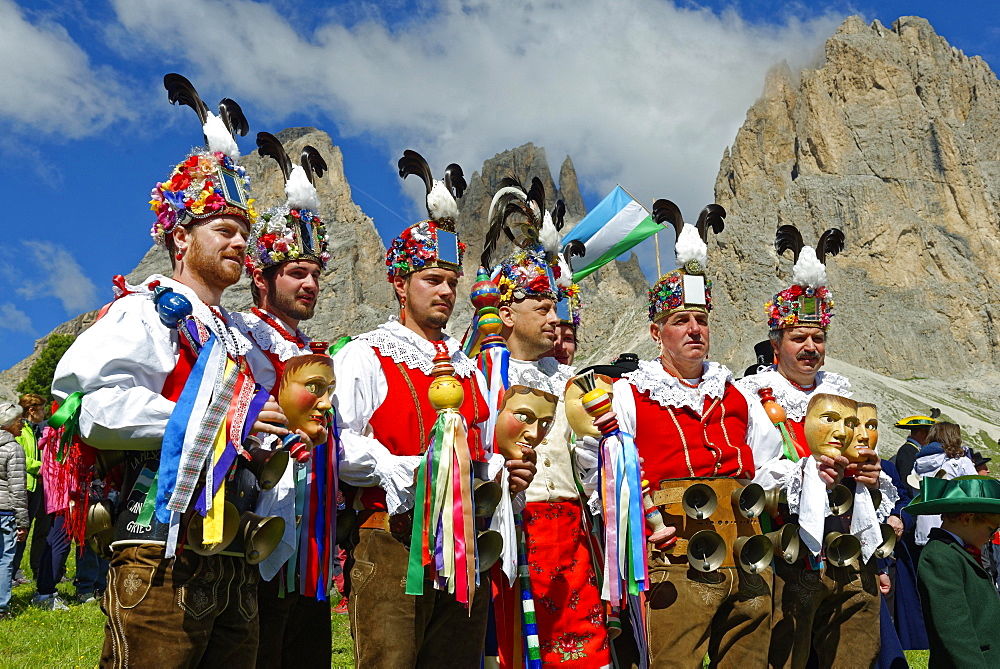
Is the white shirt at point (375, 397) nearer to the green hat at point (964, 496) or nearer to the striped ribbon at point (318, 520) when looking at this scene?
the striped ribbon at point (318, 520)

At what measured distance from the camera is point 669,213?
4859 mm

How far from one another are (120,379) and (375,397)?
111 centimetres

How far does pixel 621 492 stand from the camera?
147 inches

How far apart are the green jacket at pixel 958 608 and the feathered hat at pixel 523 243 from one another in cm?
226

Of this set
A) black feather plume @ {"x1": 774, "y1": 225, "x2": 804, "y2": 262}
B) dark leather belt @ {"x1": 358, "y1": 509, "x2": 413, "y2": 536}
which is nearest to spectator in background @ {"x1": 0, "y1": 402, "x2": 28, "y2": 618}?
dark leather belt @ {"x1": 358, "y1": 509, "x2": 413, "y2": 536}

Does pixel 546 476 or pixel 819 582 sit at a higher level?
pixel 546 476

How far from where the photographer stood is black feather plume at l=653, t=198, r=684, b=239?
4.82m

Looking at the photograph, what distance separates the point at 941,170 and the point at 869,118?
22.5ft

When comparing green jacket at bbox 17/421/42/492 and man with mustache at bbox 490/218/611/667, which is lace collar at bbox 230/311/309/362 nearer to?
man with mustache at bbox 490/218/611/667

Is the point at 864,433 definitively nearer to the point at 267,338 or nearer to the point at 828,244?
the point at 828,244

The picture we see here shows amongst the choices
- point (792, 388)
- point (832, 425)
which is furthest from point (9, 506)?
point (832, 425)

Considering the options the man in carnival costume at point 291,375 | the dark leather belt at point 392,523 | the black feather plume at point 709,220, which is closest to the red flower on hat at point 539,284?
the black feather plume at point 709,220

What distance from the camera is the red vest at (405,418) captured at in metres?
3.47

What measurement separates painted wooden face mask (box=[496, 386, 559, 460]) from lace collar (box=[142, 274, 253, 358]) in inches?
43.8
